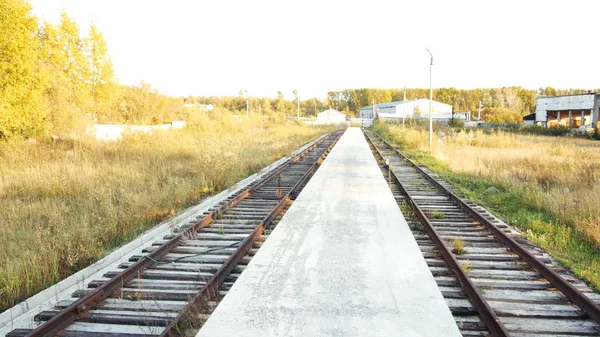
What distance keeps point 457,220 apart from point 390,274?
151 inches

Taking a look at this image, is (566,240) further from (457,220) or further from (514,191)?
(514,191)

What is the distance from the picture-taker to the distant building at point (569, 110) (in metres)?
51.2

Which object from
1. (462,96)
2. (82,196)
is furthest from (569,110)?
(462,96)

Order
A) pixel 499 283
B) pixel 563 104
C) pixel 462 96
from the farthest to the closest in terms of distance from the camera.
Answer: pixel 462 96 < pixel 563 104 < pixel 499 283

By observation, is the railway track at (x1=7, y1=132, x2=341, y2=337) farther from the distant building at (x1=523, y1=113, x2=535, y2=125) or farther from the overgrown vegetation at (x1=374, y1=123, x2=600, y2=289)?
the distant building at (x1=523, y1=113, x2=535, y2=125)

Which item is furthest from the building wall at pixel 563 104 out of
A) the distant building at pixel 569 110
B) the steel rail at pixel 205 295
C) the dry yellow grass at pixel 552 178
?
the steel rail at pixel 205 295

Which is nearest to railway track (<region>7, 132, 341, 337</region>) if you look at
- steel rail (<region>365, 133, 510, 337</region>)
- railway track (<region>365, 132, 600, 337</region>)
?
railway track (<region>365, 132, 600, 337</region>)

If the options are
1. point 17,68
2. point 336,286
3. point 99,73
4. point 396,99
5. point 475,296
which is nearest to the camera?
point 475,296

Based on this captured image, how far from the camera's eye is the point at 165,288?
5133 millimetres

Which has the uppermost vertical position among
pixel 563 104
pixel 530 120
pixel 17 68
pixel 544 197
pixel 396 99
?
pixel 396 99

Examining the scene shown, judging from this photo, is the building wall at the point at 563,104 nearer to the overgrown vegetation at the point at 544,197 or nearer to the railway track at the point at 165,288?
the overgrown vegetation at the point at 544,197

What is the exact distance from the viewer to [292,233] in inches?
288

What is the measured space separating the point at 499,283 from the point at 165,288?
4158 millimetres

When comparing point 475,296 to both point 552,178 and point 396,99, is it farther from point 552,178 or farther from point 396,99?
point 396,99
